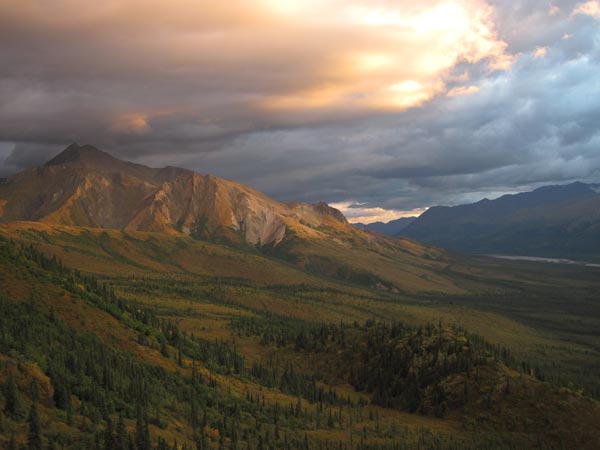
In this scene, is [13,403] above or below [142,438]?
above

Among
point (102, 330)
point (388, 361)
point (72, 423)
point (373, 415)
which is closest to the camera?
point (72, 423)

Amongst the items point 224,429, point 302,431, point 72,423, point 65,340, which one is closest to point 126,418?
point 72,423

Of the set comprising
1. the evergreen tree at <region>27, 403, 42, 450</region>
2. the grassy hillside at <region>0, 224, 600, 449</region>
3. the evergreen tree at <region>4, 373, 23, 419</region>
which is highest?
the evergreen tree at <region>4, 373, 23, 419</region>

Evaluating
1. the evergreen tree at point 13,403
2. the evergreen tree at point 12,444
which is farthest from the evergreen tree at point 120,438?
the evergreen tree at point 12,444

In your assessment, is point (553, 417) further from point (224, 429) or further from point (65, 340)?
point (65, 340)

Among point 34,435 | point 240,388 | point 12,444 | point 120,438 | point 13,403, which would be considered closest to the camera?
point 12,444

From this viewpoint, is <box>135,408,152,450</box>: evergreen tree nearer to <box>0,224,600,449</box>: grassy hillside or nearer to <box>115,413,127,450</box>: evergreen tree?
<box>0,224,600,449</box>: grassy hillside

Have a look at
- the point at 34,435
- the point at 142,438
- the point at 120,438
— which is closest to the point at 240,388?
the point at 142,438

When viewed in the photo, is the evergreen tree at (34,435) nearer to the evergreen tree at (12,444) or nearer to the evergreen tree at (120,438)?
the evergreen tree at (12,444)

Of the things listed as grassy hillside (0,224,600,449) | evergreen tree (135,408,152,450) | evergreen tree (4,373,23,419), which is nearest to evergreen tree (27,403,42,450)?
grassy hillside (0,224,600,449)

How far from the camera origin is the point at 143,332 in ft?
472

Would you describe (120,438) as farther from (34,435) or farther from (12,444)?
(12,444)

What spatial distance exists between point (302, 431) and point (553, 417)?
63098 mm

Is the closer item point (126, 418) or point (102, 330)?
point (126, 418)
